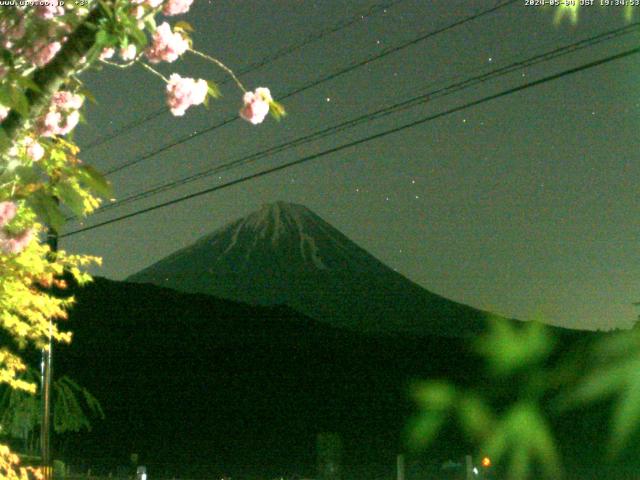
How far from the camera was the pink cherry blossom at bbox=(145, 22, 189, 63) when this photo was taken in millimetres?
4223

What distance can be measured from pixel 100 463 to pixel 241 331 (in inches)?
1492

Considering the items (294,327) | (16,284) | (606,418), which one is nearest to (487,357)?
(294,327)

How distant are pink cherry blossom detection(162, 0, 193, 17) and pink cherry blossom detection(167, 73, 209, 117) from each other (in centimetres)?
30

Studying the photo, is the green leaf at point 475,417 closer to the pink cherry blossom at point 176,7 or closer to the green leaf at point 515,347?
the green leaf at point 515,347

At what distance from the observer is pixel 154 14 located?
149 inches

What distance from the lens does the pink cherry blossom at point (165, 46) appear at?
4.22 m

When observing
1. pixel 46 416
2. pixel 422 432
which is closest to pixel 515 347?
pixel 422 432

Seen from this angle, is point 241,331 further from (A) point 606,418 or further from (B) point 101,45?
(B) point 101,45

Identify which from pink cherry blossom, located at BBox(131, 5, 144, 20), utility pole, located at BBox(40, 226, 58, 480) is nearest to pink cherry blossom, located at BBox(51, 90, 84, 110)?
pink cherry blossom, located at BBox(131, 5, 144, 20)

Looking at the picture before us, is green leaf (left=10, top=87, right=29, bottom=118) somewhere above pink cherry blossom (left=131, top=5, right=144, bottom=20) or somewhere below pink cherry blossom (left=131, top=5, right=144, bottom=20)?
below

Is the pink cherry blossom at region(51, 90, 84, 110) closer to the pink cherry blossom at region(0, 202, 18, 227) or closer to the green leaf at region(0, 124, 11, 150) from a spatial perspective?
the pink cherry blossom at region(0, 202, 18, 227)

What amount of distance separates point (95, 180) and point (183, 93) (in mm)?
1301

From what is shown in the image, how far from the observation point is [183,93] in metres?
4.30
